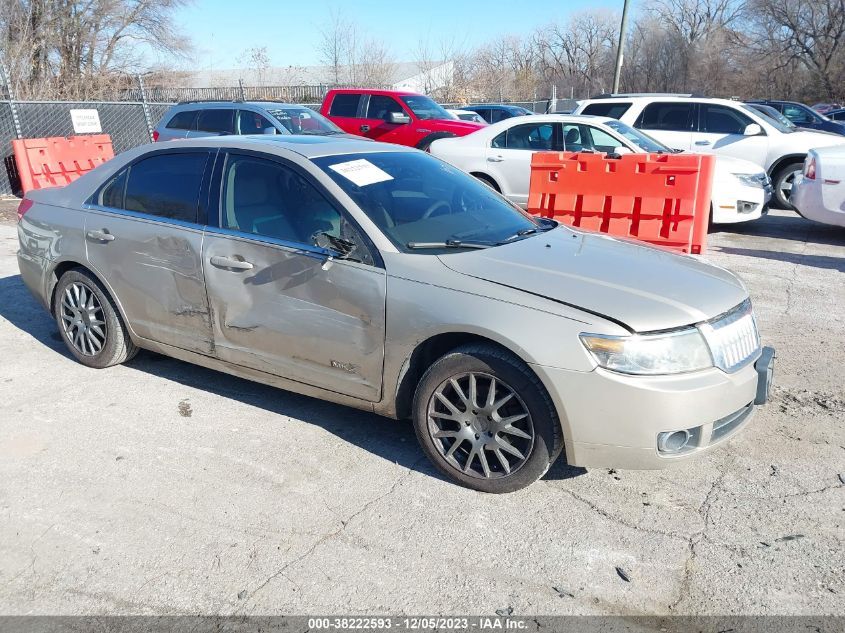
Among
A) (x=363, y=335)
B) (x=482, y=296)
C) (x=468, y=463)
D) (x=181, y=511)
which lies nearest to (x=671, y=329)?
(x=482, y=296)

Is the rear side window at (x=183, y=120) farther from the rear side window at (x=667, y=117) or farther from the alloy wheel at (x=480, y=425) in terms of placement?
the alloy wheel at (x=480, y=425)

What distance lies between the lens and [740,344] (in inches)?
137

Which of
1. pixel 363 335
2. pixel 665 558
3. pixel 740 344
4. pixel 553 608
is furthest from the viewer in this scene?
pixel 363 335

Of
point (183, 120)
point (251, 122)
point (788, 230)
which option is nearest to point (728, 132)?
point (788, 230)

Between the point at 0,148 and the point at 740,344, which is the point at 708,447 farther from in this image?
the point at 0,148

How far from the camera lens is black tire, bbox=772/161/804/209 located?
448 inches

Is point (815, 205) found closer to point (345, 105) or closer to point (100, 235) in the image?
point (100, 235)

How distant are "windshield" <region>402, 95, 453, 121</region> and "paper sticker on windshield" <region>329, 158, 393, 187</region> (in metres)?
9.45

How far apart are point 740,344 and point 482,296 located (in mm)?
1251

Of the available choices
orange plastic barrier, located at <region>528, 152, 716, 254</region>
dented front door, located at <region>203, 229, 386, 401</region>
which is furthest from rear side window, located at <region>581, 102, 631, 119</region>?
dented front door, located at <region>203, 229, 386, 401</region>

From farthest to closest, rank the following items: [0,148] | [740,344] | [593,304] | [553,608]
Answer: [0,148], [740,344], [593,304], [553,608]

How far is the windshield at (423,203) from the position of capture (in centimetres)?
389

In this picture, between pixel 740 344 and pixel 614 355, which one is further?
pixel 740 344

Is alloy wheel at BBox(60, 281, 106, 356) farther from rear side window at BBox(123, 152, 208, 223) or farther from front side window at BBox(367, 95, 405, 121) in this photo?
front side window at BBox(367, 95, 405, 121)
